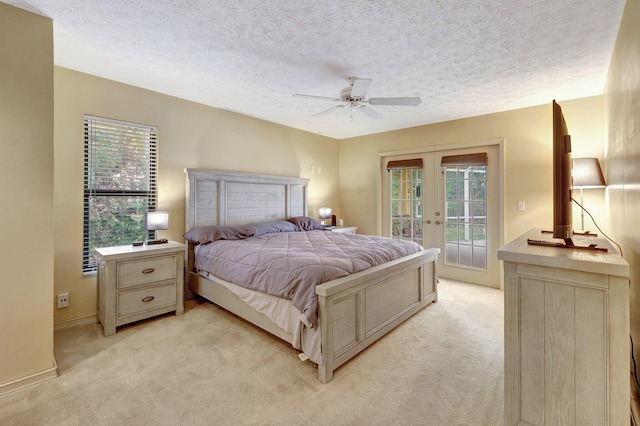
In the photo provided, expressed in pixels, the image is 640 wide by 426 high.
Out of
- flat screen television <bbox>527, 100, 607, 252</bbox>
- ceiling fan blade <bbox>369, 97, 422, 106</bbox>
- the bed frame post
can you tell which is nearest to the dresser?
flat screen television <bbox>527, 100, 607, 252</bbox>

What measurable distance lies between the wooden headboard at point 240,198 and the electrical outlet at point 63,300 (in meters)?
1.29

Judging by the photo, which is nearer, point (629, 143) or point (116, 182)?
point (629, 143)

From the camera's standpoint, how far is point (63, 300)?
107 inches

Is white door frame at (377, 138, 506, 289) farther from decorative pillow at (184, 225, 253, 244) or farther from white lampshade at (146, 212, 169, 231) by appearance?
white lampshade at (146, 212, 169, 231)

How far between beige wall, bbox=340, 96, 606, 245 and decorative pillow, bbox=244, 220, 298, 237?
2.34m

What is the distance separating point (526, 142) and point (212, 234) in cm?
425

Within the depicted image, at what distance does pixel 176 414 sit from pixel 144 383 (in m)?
0.45

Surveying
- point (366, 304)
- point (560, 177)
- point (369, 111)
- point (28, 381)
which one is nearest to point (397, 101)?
point (369, 111)

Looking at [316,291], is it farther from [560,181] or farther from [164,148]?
[164,148]

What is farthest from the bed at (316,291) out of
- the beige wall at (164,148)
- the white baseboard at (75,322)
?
the white baseboard at (75,322)

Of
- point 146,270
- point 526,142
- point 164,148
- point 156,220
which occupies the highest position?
point 526,142

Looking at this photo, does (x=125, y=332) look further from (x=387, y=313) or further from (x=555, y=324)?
(x=555, y=324)

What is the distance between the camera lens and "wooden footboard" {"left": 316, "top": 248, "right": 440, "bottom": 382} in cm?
194

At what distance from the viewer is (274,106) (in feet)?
12.6
